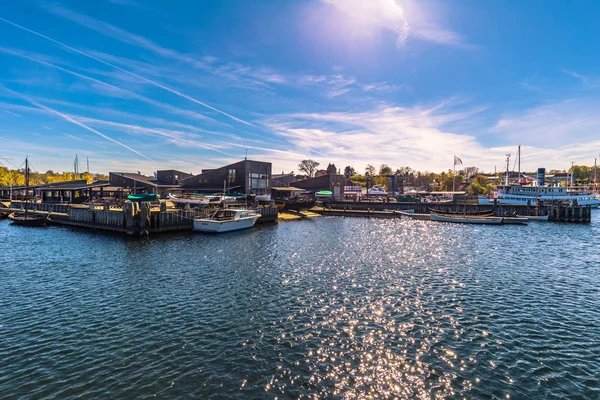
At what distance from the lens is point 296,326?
16125 mm

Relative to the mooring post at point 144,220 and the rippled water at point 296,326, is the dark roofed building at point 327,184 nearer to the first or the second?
the mooring post at point 144,220

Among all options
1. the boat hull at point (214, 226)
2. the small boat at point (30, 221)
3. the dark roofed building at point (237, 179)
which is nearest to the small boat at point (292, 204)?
the dark roofed building at point (237, 179)

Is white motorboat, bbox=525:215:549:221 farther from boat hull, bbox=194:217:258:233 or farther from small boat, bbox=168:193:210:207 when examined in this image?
small boat, bbox=168:193:210:207


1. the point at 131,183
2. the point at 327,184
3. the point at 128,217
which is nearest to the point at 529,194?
the point at 327,184

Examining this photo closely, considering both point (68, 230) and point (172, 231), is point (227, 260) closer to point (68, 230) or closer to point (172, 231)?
point (172, 231)

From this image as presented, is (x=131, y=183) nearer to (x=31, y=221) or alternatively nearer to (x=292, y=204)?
(x=31, y=221)

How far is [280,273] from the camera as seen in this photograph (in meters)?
26.4

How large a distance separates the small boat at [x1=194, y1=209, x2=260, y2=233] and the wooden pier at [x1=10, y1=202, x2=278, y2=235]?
2570 mm

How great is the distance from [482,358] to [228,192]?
68.8 m

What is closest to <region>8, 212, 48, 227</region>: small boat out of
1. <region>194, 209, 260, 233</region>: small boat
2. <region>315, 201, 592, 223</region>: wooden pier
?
<region>194, 209, 260, 233</region>: small boat

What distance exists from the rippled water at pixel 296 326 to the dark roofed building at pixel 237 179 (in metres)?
45.7

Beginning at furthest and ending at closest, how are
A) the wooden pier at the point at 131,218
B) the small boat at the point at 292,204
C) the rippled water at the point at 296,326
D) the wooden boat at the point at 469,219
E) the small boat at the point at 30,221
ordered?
the small boat at the point at 292,204 < the wooden boat at the point at 469,219 < the small boat at the point at 30,221 < the wooden pier at the point at 131,218 < the rippled water at the point at 296,326

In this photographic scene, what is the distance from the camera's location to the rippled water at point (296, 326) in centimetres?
1151

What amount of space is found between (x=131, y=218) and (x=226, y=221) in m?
14.1
